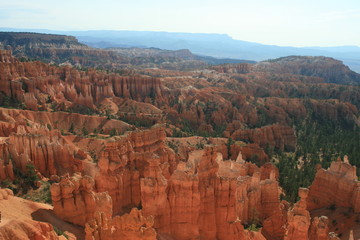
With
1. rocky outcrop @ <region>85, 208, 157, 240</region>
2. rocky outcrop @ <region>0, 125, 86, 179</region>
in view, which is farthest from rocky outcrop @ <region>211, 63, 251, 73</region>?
rocky outcrop @ <region>85, 208, 157, 240</region>

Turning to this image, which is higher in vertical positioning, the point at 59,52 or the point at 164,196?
the point at 59,52

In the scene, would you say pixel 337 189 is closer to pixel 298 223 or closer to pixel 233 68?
pixel 298 223

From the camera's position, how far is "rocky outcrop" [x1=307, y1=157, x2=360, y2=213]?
84.4 feet

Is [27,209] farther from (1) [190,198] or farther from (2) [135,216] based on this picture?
(1) [190,198]

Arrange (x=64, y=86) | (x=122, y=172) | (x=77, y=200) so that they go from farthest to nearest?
(x=64, y=86), (x=122, y=172), (x=77, y=200)

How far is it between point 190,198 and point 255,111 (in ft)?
178

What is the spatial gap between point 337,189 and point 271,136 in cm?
3011

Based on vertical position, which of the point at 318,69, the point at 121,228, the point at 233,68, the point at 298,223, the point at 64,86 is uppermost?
the point at 121,228

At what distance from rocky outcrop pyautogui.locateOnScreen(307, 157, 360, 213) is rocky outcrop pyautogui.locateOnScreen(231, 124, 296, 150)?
2676 centimetres

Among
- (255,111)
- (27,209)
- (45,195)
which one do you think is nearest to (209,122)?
(255,111)

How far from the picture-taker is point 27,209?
17.8m

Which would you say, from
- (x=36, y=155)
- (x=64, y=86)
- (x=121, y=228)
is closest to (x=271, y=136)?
(x=36, y=155)

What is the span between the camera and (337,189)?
27062 millimetres

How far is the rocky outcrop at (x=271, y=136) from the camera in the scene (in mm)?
55906
